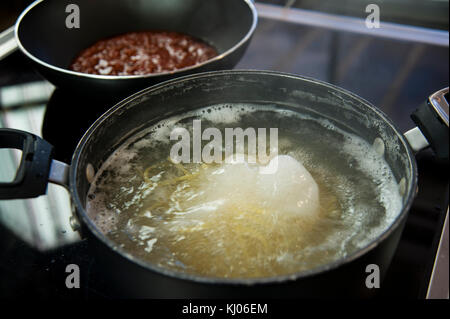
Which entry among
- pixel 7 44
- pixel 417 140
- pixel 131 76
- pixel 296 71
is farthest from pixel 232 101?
pixel 7 44

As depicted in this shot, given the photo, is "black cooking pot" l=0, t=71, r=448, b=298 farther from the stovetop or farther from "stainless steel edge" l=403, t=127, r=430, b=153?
the stovetop

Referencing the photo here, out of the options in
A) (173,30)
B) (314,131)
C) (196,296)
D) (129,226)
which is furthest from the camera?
(173,30)

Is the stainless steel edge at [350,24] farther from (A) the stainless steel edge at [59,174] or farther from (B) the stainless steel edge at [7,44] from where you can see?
(A) the stainless steel edge at [59,174]

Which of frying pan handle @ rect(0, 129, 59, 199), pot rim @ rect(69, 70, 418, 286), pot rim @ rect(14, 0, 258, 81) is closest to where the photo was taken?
pot rim @ rect(69, 70, 418, 286)

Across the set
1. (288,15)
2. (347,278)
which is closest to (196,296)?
(347,278)

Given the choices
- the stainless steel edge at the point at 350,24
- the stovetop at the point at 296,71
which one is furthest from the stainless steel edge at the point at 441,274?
the stainless steel edge at the point at 350,24

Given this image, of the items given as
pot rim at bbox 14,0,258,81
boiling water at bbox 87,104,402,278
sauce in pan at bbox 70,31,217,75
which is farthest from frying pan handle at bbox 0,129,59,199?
sauce in pan at bbox 70,31,217,75

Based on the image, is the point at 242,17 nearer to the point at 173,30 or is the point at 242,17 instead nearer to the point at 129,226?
the point at 173,30
